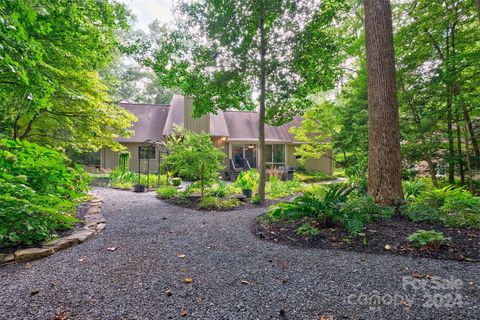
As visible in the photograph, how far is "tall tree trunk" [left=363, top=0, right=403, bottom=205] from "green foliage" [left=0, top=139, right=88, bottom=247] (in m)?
4.95

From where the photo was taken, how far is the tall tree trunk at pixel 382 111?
409 centimetres

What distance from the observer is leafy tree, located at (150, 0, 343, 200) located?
247 inches

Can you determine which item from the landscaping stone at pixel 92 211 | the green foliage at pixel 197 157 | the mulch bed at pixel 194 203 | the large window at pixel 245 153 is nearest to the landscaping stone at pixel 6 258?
the landscaping stone at pixel 92 211

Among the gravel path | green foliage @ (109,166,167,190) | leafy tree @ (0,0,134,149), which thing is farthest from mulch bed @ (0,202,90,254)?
green foliage @ (109,166,167,190)

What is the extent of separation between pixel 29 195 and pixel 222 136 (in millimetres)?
12233

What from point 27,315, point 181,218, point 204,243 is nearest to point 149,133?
point 181,218

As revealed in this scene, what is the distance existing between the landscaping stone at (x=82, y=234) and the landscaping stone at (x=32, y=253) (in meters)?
0.43

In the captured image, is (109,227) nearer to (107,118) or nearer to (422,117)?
(107,118)

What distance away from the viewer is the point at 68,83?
17.8 feet

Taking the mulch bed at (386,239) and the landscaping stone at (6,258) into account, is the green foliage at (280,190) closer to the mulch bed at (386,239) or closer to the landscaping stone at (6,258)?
the mulch bed at (386,239)

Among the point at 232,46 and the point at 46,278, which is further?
the point at 232,46

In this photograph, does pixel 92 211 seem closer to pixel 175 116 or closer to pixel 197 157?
pixel 197 157

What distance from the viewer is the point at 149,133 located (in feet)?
52.3

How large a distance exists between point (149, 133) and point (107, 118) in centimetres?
1039
